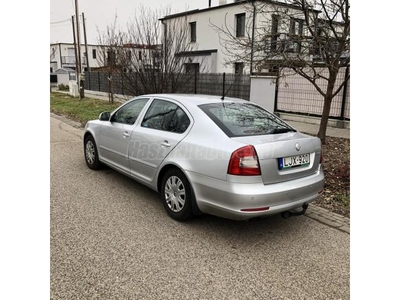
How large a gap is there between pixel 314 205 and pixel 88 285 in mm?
3276

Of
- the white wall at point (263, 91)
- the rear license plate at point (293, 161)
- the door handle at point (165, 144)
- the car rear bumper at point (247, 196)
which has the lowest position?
the car rear bumper at point (247, 196)

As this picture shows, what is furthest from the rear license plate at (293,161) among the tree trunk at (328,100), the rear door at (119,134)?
the tree trunk at (328,100)

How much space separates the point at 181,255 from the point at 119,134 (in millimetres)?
2461

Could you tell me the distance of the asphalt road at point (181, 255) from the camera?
274 cm

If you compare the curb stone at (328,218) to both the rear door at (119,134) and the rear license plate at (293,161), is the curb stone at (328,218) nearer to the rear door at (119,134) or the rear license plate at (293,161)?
the rear license plate at (293,161)

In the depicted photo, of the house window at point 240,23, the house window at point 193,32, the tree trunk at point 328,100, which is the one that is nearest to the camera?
the tree trunk at point 328,100

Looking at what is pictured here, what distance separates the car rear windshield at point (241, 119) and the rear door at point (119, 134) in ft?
4.46

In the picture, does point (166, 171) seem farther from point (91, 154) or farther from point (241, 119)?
point (91, 154)

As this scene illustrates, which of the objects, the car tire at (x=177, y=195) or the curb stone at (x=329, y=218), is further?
the curb stone at (x=329, y=218)

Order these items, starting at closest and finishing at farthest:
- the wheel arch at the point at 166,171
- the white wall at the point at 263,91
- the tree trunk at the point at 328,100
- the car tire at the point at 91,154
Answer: the wheel arch at the point at 166,171 → the car tire at the point at 91,154 → the tree trunk at the point at 328,100 → the white wall at the point at 263,91

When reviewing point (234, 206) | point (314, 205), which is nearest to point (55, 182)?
point (234, 206)

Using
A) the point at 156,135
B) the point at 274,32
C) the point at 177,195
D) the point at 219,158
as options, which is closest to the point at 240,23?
the point at 274,32

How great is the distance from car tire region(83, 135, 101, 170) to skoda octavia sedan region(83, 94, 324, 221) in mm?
1229

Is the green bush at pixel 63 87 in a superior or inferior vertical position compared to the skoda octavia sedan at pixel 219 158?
superior
